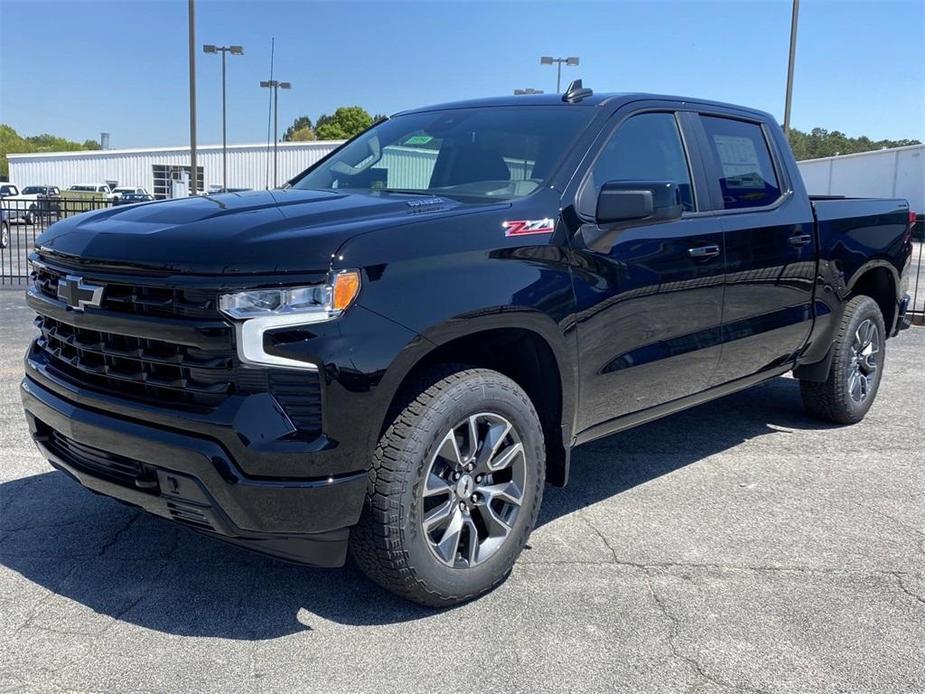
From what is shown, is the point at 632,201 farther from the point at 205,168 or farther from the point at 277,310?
the point at 205,168

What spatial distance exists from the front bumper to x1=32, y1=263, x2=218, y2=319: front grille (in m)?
0.38

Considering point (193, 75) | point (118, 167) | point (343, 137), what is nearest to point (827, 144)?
point (343, 137)

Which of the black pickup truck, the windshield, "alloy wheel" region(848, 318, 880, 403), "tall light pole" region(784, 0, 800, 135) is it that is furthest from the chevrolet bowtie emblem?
"tall light pole" region(784, 0, 800, 135)

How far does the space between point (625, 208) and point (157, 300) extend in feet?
6.01

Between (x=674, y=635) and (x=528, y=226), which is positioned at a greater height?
(x=528, y=226)

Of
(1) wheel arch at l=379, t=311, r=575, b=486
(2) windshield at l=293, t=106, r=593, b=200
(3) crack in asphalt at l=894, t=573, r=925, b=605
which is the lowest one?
(3) crack in asphalt at l=894, t=573, r=925, b=605

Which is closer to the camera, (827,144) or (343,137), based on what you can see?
(343,137)

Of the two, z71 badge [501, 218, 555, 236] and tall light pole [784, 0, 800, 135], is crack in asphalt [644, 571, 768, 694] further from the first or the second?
tall light pole [784, 0, 800, 135]

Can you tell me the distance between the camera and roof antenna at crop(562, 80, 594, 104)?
410 centimetres

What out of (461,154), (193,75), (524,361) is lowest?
(524,361)

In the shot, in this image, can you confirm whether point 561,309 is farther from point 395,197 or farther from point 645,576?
point 645,576

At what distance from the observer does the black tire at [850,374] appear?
5.56 metres

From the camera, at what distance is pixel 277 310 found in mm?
2662

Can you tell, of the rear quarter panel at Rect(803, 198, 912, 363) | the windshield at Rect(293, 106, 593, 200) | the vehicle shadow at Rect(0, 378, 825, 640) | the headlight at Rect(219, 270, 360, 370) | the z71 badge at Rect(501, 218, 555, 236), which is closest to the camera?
the headlight at Rect(219, 270, 360, 370)
